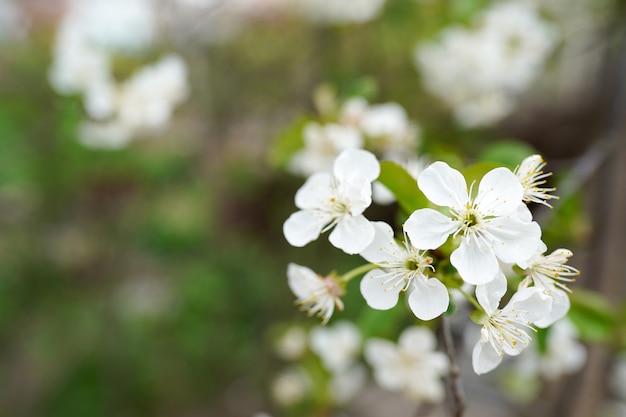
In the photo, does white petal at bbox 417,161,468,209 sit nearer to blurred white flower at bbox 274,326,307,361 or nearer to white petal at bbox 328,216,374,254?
white petal at bbox 328,216,374,254

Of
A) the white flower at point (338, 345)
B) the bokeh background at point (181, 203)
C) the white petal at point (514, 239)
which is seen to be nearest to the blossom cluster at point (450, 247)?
the white petal at point (514, 239)

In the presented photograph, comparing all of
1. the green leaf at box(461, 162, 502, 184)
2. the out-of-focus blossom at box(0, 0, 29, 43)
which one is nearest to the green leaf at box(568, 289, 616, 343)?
the green leaf at box(461, 162, 502, 184)

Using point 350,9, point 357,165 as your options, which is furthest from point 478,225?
point 350,9

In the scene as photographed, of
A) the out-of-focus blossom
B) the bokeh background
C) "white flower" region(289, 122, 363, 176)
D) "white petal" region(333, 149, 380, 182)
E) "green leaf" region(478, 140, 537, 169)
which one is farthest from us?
the out-of-focus blossom

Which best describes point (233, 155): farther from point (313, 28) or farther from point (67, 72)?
point (67, 72)

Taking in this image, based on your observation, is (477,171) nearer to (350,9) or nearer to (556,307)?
(556,307)
